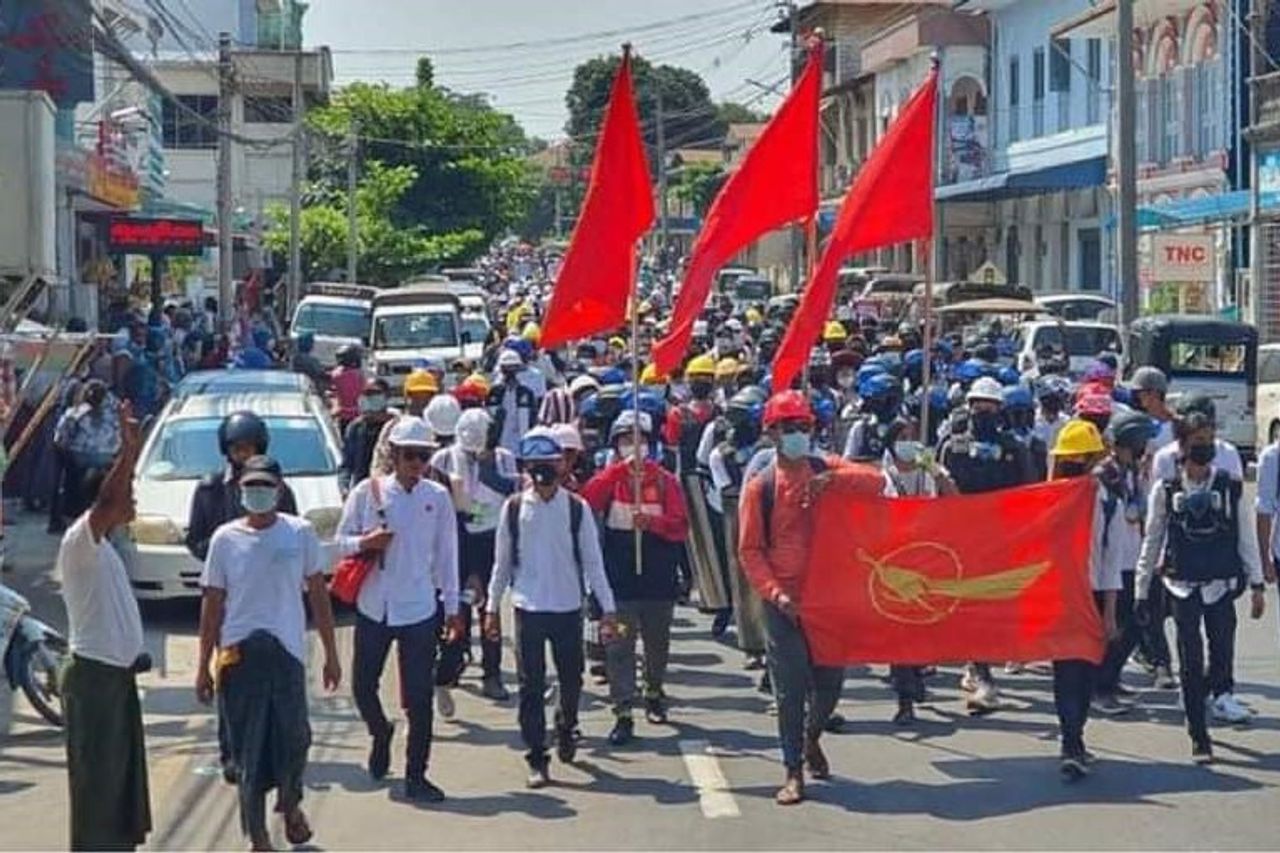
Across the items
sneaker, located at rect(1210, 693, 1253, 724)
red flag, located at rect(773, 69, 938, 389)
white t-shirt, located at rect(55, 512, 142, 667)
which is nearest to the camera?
white t-shirt, located at rect(55, 512, 142, 667)

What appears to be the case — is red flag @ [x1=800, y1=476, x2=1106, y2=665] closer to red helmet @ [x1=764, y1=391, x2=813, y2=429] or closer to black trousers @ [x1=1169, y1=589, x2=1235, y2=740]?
black trousers @ [x1=1169, y1=589, x2=1235, y2=740]

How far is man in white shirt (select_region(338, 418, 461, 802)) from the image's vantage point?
434 inches

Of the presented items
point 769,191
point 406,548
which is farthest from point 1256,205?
point 406,548

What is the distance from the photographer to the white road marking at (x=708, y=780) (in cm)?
1062

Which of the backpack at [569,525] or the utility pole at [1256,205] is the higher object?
the utility pole at [1256,205]

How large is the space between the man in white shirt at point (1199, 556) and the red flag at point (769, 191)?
8.77 feet

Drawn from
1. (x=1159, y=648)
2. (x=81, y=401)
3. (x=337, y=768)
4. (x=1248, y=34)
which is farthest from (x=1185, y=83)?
(x=337, y=768)

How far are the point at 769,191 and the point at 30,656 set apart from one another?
482 centimetres

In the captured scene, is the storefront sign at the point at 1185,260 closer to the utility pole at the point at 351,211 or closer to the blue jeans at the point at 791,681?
the utility pole at the point at 351,211

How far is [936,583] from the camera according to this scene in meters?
11.8

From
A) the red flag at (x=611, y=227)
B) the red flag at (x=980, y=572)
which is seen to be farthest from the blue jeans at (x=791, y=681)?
the red flag at (x=611, y=227)

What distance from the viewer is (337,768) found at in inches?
466

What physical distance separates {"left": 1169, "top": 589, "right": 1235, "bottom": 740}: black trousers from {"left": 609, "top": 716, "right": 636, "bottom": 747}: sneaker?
9.37 feet

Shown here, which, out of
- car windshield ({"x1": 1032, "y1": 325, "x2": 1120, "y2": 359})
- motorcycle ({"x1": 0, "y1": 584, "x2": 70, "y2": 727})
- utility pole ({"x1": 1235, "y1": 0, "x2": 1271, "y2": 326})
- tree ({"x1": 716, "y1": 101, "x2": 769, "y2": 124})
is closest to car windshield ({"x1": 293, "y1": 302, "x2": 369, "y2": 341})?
car windshield ({"x1": 1032, "y1": 325, "x2": 1120, "y2": 359})
